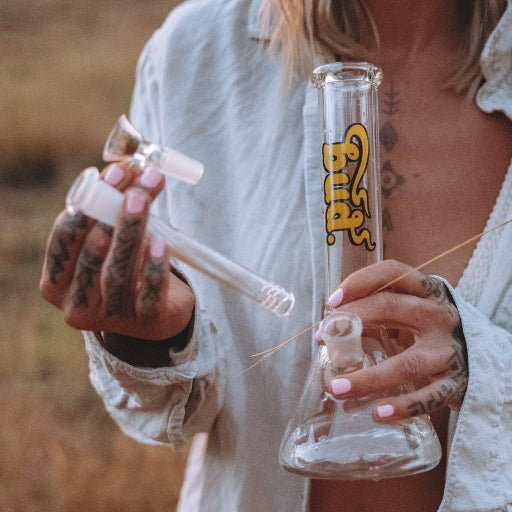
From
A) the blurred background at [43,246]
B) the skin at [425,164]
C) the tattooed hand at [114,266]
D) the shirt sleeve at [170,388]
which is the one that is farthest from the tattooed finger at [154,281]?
the blurred background at [43,246]

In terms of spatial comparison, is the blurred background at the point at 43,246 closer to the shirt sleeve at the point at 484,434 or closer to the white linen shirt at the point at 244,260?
the white linen shirt at the point at 244,260

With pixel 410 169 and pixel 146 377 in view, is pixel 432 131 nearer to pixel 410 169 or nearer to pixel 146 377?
pixel 410 169

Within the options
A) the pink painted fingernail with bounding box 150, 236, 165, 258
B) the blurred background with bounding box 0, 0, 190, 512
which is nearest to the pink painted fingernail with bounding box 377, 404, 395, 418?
the pink painted fingernail with bounding box 150, 236, 165, 258

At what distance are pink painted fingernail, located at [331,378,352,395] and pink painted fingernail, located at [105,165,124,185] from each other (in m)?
0.22

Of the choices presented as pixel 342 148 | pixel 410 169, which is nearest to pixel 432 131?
pixel 410 169

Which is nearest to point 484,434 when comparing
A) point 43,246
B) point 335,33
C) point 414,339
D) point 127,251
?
point 414,339

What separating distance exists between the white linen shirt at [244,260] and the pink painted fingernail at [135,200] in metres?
0.19

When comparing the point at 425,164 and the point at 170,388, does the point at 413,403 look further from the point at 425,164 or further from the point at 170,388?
the point at 425,164

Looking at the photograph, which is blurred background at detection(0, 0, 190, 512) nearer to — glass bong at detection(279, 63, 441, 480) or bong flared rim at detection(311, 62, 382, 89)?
glass bong at detection(279, 63, 441, 480)

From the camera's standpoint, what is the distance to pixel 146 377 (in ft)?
2.51

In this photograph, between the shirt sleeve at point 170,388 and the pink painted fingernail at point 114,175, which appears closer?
the pink painted fingernail at point 114,175

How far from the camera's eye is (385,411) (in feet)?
2.15

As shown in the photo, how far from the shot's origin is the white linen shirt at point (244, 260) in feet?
2.73

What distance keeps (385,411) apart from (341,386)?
0.04m
